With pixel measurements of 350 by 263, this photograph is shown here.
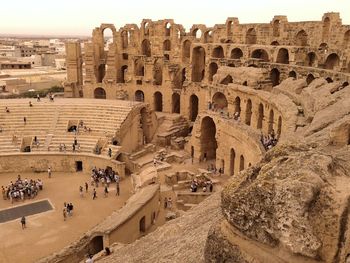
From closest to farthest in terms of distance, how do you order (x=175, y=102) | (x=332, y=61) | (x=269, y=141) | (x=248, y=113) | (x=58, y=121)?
1. (x=269, y=141)
2. (x=248, y=113)
3. (x=332, y=61)
4. (x=58, y=121)
5. (x=175, y=102)

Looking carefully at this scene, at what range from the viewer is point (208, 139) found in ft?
88.1

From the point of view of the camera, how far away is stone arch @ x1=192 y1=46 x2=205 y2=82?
34844mm

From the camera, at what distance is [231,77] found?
2755cm

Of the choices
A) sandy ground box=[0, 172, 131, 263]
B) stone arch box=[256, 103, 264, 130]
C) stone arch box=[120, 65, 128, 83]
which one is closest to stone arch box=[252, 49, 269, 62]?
stone arch box=[256, 103, 264, 130]

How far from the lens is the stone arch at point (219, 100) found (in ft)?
92.0

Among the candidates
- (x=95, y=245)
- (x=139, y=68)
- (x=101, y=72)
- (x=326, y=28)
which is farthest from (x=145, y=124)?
(x=95, y=245)

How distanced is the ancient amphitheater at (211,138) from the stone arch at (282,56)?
3.0 inches

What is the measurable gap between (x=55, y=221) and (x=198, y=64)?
22.1 meters

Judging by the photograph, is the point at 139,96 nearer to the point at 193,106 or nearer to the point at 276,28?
the point at 193,106

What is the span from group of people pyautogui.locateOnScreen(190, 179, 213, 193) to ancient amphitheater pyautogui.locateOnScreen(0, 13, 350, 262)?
1.57 ft

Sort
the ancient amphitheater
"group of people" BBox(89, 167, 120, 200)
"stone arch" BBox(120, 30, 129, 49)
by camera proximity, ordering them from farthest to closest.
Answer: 1. "stone arch" BBox(120, 30, 129, 49)
2. "group of people" BBox(89, 167, 120, 200)
3. the ancient amphitheater

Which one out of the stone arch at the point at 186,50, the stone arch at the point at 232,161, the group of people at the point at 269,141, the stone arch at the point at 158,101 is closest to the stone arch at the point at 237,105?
the stone arch at the point at 232,161

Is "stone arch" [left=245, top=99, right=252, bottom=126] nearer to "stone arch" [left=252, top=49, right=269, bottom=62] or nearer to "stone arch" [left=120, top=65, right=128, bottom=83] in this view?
"stone arch" [left=252, top=49, right=269, bottom=62]

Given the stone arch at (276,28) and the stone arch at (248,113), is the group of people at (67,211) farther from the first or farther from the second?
the stone arch at (276,28)
